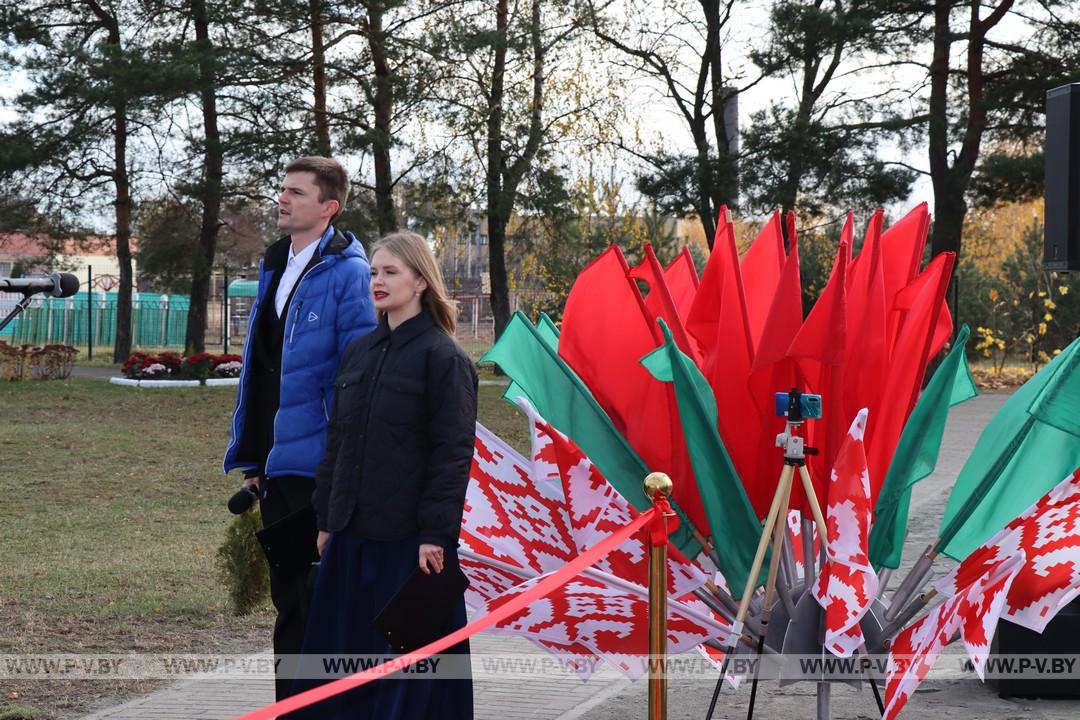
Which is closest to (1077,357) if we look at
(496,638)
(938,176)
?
(496,638)

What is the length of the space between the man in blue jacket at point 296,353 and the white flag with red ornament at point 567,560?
21.9 inches

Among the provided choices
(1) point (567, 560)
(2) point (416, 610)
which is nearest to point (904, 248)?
(1) point (567, 560)

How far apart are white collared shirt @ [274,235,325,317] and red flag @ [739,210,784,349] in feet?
4.75

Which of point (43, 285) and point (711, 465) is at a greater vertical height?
point (43, 285)

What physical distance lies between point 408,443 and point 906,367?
1494mm

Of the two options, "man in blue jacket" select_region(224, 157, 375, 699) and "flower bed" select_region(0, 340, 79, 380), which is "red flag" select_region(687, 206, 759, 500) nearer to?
"man in blue jacket" select_region(224, 157, 375, 699)

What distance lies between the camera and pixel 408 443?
144 inches

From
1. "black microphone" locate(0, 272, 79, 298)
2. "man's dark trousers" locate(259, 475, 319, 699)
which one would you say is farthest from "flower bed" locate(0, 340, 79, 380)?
"man's dark trousers" locate(259, 475, 319, 699)

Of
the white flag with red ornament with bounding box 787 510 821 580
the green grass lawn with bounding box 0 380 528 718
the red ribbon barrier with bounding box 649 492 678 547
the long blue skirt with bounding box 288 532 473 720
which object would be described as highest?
the red ribbon barrier with bounding box 649 492 678 547

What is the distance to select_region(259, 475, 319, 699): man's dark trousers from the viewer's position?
163 inches

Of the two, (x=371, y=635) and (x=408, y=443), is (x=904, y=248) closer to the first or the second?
(x=408, y=443)

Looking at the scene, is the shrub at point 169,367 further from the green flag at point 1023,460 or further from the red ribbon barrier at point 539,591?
the green flag at point 1023,460

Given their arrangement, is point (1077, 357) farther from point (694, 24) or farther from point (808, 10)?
point (694, 24)

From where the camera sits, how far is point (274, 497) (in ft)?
13.8
